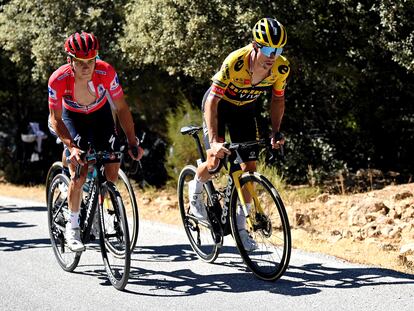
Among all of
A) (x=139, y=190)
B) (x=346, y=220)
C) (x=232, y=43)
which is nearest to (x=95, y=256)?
(x=346, y=220)

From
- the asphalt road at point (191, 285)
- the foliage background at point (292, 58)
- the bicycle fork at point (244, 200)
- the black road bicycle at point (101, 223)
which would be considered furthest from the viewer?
the foliage background at point (292, 58)

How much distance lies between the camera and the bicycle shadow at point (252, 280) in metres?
5.79

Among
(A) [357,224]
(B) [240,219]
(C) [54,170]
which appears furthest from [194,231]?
(A) [357,224]

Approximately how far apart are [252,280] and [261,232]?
0.41 m

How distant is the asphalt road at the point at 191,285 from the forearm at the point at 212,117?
123cm

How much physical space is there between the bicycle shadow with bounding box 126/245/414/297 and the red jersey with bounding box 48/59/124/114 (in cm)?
160

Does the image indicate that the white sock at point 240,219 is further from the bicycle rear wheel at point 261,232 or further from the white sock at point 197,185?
the white sock at point 197,185

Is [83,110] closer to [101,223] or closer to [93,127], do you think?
[93,127]

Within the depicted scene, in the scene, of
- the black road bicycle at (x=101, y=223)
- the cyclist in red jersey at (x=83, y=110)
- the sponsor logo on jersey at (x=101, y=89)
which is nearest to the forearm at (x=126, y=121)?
the cyclist in red jersey at (x=83, y=110)

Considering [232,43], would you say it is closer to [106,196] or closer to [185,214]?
[185,214]

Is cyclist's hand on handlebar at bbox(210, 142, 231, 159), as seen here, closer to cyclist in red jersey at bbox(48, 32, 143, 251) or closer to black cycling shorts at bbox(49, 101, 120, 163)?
cyclist in red jersey at bbox(48, 32, 143, 251)

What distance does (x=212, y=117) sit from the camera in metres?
6.14

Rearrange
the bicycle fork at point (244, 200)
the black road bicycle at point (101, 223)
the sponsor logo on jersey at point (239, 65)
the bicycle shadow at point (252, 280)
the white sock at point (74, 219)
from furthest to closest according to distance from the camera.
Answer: the white sock at point (74, 219) < the sponsor logo on jersey at point (239, 65) < the bicycle fork at point (244, 200) < the black road bicycle at point (101, 223) < the bicycle shadow at point (252, 280)

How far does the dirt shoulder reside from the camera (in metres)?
7.24
